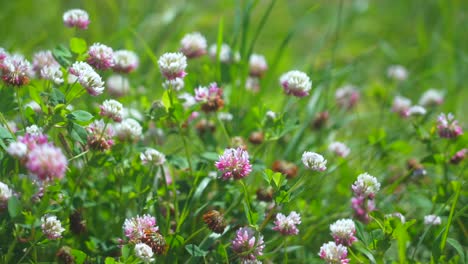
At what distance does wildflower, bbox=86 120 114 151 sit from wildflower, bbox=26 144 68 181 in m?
0.27

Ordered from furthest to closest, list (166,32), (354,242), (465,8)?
(465,8) < (166,32) < (354,242)

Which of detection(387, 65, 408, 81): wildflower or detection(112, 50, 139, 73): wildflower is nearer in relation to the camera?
detection(112, 50, 139, 73): wildflower

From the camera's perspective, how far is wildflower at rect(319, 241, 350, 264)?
1064mm

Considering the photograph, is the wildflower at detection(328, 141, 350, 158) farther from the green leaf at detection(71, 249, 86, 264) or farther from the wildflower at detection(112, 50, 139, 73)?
the green leaf at detection(71, 249, 86, 264)

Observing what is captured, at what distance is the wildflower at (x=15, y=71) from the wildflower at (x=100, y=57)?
14 centimetres

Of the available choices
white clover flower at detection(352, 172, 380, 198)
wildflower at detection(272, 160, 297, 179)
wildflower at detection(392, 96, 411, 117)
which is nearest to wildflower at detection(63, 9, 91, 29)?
wildflower at detection(272, 160, 297, 179)

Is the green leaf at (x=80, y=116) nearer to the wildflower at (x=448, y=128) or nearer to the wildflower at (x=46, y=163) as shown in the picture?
the wildflower at (x=46, y=163)

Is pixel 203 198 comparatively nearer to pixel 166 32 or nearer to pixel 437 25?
pixel 166 32

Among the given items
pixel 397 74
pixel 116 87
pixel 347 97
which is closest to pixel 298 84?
pixel 116 87

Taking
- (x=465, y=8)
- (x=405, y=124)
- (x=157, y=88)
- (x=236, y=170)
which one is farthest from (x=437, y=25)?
(x=236, y=170)

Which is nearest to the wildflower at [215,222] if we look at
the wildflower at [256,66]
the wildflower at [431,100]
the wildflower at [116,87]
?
the wildflower at [116,87]

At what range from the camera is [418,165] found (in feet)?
4.97

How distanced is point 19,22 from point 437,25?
6.77 ft

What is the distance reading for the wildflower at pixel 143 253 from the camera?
1011 mm
